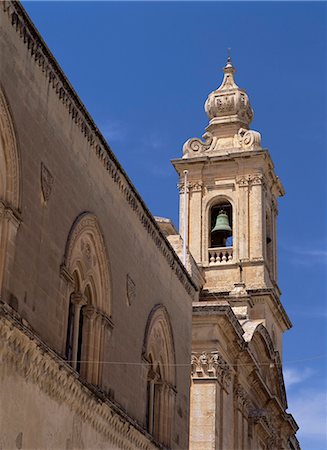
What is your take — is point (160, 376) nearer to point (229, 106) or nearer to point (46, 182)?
point (46, 182)

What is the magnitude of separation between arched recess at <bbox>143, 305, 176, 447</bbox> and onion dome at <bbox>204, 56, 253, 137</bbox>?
73.5ft

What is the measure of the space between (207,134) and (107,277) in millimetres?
26008

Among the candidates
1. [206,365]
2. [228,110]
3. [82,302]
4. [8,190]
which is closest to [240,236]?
[228,110]

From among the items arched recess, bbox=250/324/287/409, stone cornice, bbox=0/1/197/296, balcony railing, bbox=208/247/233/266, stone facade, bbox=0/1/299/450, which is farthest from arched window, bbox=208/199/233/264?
stone cornice, bbox=0/1/197/296

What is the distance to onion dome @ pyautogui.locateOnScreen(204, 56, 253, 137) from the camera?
43.6 metres

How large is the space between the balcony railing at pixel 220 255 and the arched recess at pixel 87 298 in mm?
21894

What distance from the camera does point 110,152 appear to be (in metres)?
18.5

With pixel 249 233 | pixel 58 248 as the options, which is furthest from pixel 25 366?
pixel 249 233

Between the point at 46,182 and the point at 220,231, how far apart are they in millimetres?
25869

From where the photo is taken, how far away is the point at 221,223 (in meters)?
40.3

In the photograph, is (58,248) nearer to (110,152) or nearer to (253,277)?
(110,152)

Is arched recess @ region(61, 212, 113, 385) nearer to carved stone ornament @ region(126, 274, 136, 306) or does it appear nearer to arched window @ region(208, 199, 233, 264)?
carved stone ornament @ region(126, 274, 136, 306)

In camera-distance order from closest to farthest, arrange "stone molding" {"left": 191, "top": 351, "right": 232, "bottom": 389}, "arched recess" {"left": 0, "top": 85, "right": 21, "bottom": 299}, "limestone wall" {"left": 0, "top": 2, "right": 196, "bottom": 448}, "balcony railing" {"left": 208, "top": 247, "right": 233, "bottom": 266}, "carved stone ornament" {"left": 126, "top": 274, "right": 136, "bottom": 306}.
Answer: "arched recess" {"left": 0, "top": 85, "right": 21, "bottom": 299}
"limestone wall" {"left": 0, "top": 2, "right": 196, "bottom": 448}
"carved stone ornament" {"left": 126, "top": 274, "right": 136, "bottom": 306}
"stone molding" {"left": 191, "top": 351, "right": 232, "bottom": 389}
"balcony railing" {"left": 208, "top": 247, "right": 233, "bottom": 266}

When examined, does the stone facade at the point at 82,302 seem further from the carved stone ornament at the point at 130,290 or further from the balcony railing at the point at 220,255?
the balcony railing at the point at 220,255
